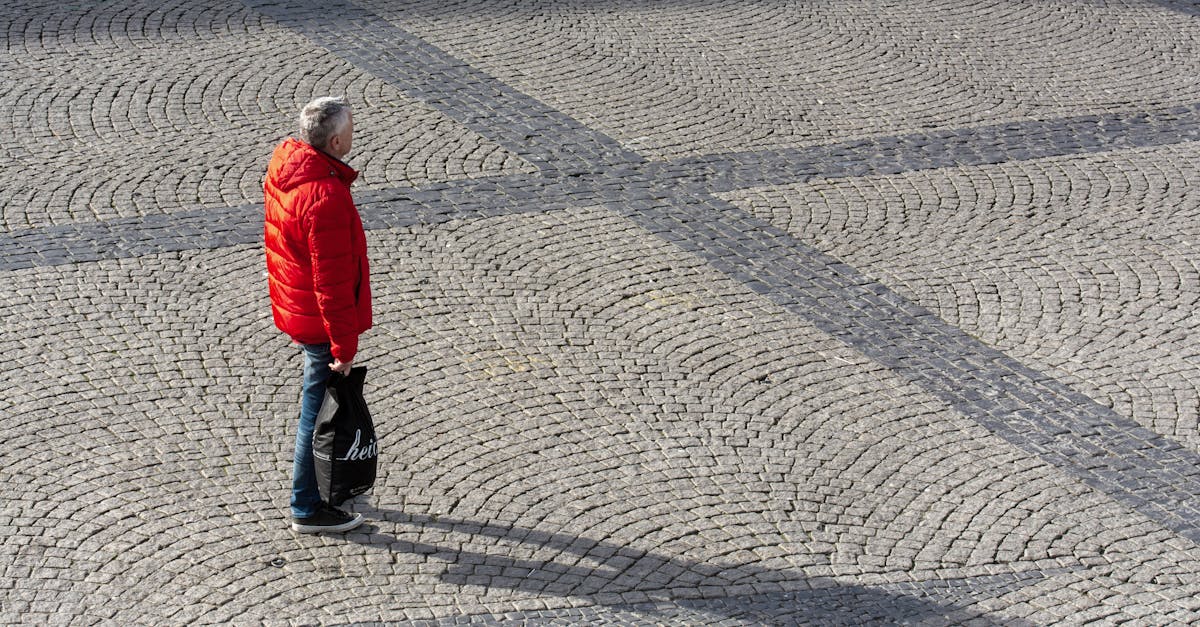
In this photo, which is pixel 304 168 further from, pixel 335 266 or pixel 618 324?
pixel 618 324

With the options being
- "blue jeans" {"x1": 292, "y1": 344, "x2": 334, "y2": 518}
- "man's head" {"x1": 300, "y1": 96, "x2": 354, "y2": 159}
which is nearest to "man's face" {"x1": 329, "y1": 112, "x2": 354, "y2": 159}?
"man's head" {"x1": 300, "y1": 96, "x2": 354, "y2": 159}

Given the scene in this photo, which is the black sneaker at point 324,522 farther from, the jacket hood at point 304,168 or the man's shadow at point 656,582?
the jacket hood at point 304,168

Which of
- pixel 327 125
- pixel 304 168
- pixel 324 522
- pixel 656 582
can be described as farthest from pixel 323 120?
pixel 656 582

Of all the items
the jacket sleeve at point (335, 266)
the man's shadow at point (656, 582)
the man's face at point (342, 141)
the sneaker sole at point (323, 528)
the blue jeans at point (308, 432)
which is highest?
the man's face at point (342, 141)

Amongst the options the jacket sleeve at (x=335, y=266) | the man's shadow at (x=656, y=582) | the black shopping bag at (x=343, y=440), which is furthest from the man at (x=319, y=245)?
the man's shadow at (x=656, y=582)

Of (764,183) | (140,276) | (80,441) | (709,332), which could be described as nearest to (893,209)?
(764,183)

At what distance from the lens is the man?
18.5 feet

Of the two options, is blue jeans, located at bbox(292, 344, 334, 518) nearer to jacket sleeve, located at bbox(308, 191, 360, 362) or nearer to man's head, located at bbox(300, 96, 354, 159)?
jacket sleeve, located at bbox(308, 191, 360, 362)

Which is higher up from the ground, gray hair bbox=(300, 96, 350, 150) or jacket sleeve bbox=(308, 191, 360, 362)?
gray hair bbox=(300, 96, 350, 150)

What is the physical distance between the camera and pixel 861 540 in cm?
638

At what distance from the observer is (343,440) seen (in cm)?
595

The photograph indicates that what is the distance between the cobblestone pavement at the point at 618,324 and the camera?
6094mm

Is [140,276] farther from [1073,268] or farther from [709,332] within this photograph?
[1073,268]

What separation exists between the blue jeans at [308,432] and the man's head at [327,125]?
0.82m
